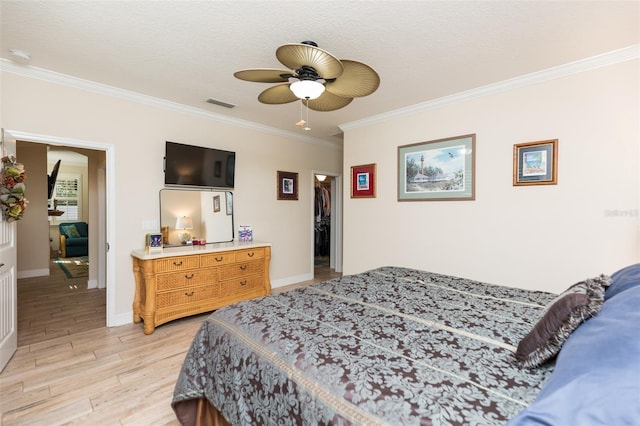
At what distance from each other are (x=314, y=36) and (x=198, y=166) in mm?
2392

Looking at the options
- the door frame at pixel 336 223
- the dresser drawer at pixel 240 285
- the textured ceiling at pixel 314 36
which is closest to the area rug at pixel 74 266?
the dresser drawer at pixel 240 285

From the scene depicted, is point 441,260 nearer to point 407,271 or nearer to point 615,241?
point 407,271

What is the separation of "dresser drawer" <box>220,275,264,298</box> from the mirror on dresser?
0.71m

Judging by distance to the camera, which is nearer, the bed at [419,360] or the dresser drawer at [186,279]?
the bed at [419,360]

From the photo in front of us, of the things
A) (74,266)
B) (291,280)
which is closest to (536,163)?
(291,280)

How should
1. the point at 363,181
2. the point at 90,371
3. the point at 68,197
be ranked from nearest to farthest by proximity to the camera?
the point at 90,371, the point at 363,181, the point at 68,197

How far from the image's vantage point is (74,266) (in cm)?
645

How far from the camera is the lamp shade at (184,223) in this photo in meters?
3.85

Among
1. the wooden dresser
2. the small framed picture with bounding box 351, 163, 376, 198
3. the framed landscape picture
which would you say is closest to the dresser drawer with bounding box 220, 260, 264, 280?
the wooden dresser

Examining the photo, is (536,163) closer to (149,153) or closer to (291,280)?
(291,280)

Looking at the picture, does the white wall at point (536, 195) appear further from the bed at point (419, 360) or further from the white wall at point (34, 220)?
the white wall at point (34, 220)

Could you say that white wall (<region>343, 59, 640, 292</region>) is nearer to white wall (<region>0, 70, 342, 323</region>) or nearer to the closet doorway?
white wall (<region>0, 70, 342, 323</region>)

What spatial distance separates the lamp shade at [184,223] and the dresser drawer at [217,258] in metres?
0.64

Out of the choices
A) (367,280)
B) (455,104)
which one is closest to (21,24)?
(367,280)
